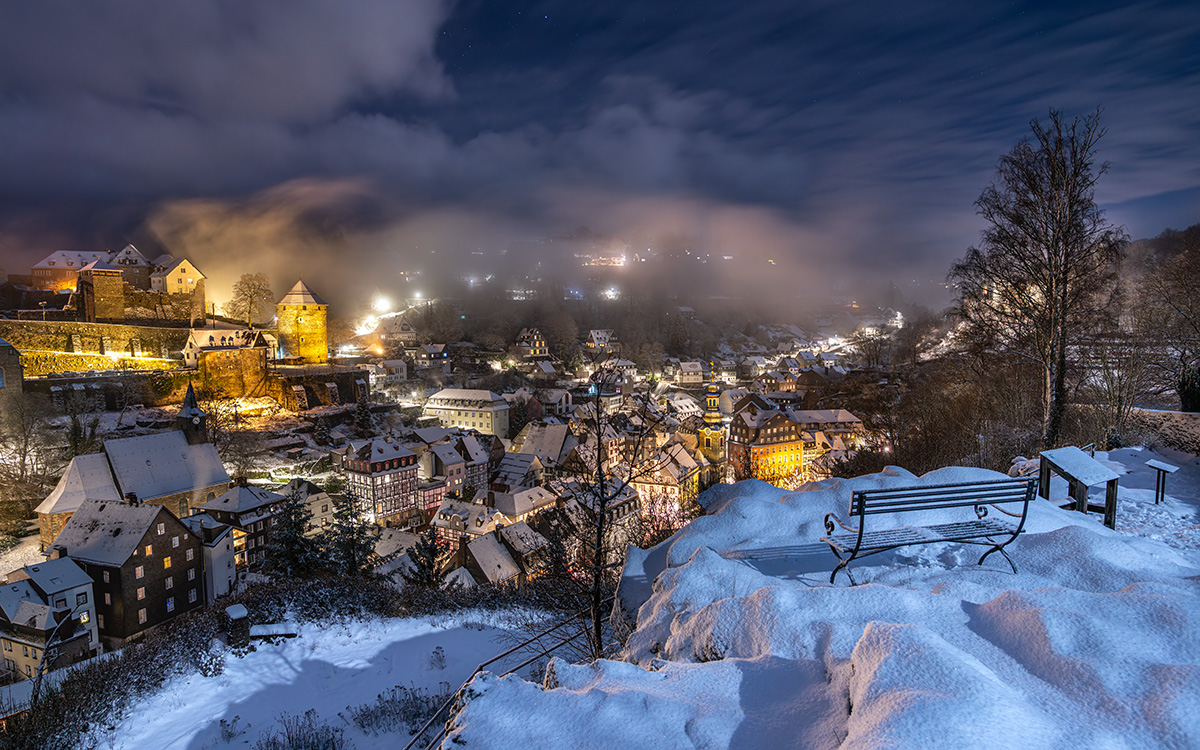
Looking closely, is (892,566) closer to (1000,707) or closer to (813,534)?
(813,534)

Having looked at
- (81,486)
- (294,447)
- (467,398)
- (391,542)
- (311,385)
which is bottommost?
(391,542)

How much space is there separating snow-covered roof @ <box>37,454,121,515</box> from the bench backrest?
25.4 meters

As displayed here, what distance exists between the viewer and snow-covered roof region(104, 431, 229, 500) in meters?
21.6

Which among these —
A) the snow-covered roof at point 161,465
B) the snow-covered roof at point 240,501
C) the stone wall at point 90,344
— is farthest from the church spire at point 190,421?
the stone wall at point 90,344

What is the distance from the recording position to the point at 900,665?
248cm

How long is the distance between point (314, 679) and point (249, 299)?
56763mm

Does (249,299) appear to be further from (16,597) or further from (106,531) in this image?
(16,597)

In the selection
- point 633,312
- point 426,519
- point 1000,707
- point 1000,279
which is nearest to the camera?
point 1000,707

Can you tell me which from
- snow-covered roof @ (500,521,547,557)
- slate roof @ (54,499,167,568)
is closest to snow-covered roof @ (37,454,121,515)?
slate roof @ (54,499,167,568)

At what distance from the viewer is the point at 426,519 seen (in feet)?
94.7

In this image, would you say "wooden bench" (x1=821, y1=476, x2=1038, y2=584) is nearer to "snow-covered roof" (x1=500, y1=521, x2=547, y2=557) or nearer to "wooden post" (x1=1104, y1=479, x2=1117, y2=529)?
"wooden post" (x1=1104, y1=479, x2=1117, y2=529)

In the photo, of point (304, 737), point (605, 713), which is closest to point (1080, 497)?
point (605, 713)

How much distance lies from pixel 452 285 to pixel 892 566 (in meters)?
88.4

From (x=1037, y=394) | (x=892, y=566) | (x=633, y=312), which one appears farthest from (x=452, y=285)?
(x=892, y=566)
